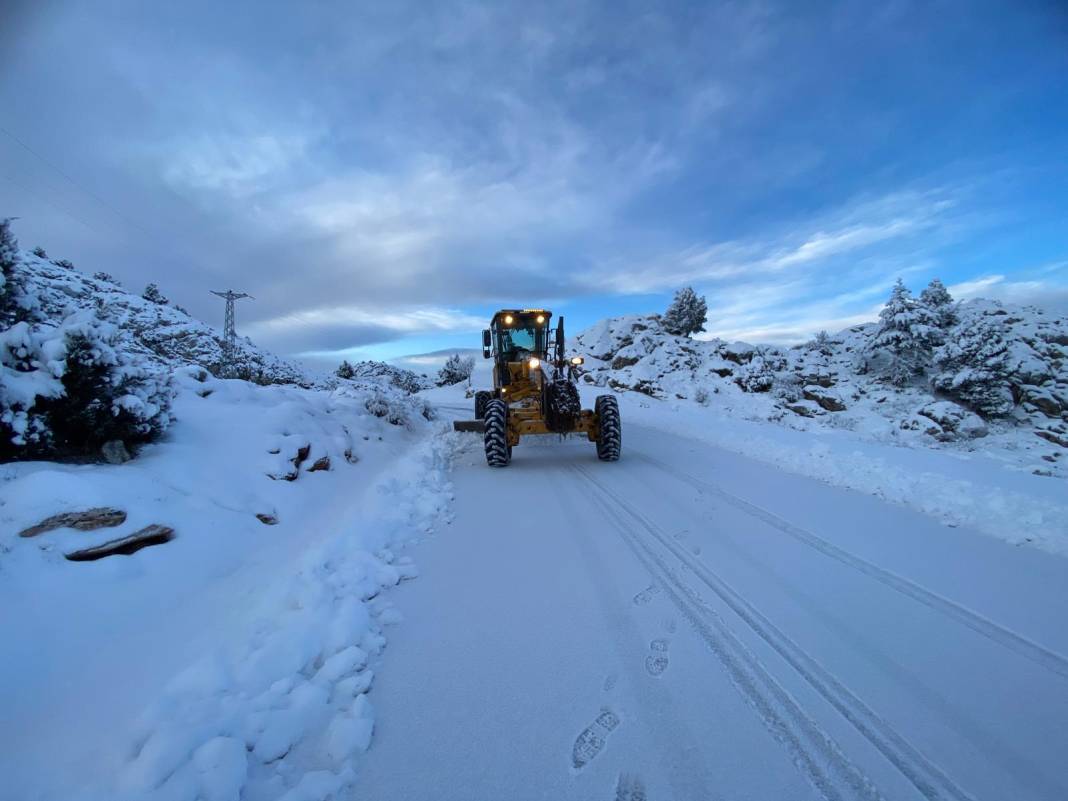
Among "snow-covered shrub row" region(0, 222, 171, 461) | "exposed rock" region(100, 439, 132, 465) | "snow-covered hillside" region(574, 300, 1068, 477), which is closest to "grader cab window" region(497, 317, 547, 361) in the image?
"snow-covered hillside" region(574, 300, 1068, 477)

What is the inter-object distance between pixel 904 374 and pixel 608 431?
2439 cm

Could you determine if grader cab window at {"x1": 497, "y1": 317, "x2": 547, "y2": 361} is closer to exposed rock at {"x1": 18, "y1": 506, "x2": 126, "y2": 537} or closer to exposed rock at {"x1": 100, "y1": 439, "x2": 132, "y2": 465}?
exposed rock at {"x1": 100, "y1": 439, "x2": 132, "y2": 465}

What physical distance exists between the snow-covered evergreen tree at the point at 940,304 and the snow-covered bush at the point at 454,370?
33875 millimetres

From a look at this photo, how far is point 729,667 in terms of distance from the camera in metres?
2.54

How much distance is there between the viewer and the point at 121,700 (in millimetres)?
2258

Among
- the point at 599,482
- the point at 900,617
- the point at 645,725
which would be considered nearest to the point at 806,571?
the point at 900,617

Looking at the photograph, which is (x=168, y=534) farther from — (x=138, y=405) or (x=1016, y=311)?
(x=1016, y=311)

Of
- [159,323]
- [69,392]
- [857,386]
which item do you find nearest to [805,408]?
[857,386]

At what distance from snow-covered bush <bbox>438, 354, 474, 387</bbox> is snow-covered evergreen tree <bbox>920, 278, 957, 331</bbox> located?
111ft

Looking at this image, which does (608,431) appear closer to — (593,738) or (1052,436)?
(593,738)

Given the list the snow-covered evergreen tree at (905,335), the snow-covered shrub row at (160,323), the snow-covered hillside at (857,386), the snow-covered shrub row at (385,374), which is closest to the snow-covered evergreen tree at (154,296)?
the snow-covered shrub row at (160,323)

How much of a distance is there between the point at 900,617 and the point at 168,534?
5.67m

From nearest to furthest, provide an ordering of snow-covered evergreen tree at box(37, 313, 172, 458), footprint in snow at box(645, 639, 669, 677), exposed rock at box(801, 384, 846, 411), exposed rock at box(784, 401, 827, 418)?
footprint in snow at box(645, 639, 669, 677)
snow-covered evergreen tree at box(37, 313, 172, 458)
exposed rock at box(784, 401, 827, 418)
exposed rock at box(801, 384, 846, 411)

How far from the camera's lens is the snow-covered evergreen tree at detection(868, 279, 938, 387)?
23750 mm
